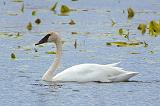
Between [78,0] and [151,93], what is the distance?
24483 millimetres

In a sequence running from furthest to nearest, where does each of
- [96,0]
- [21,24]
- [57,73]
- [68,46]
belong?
1. [96,0]
2. [21,24]
3. [68,46]
4. [57,73]

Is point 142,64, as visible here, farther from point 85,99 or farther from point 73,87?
point 85,99

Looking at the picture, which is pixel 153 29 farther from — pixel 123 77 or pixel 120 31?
pixel 123 77

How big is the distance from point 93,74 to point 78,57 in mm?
3438

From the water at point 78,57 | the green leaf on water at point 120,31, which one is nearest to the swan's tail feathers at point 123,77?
the water at point 78,57

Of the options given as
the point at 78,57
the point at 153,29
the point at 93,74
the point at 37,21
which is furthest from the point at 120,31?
the point at 93,74

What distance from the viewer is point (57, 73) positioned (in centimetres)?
1845

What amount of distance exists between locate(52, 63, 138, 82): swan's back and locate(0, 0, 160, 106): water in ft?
0.80

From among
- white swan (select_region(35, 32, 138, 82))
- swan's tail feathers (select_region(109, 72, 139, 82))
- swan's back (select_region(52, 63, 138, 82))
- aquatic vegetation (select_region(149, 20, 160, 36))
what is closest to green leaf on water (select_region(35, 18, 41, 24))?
aquatic vegetation (select_region(149, 20, 160, 36))

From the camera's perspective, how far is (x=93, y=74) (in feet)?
55.9

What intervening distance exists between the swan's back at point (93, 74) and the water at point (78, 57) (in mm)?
243

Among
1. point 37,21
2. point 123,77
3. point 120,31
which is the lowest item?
point 123,77

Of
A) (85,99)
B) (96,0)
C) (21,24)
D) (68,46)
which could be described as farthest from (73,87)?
(96,0)

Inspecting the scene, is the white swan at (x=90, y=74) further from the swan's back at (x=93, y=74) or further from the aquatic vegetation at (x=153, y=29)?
the aquatic vegetation at (x=153, y=29)
